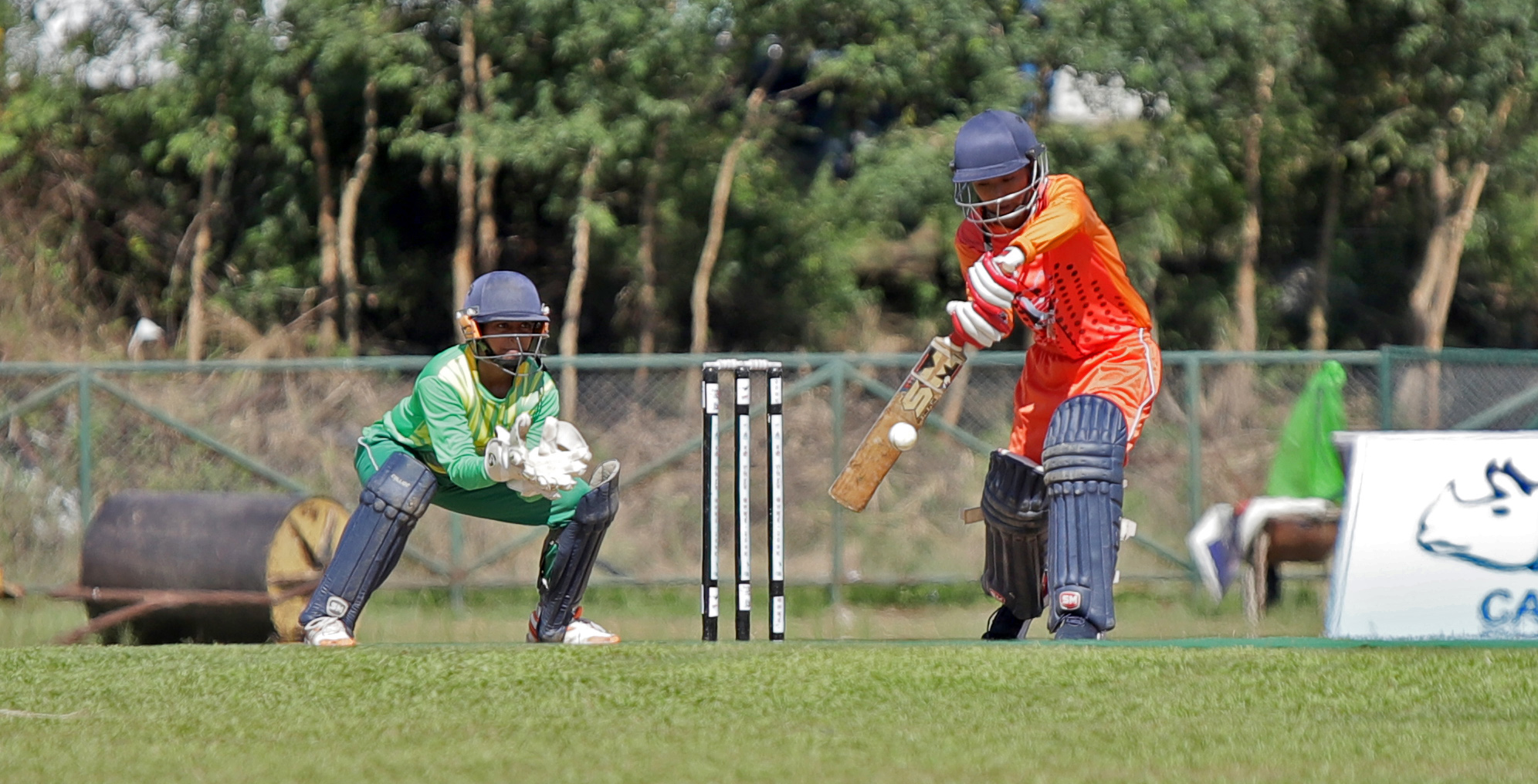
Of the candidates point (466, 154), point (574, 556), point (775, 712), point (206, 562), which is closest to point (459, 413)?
point (574, 556)

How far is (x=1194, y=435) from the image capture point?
1071 centimetres

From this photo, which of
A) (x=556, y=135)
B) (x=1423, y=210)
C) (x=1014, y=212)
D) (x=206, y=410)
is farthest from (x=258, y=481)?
(x=1423, y=210)

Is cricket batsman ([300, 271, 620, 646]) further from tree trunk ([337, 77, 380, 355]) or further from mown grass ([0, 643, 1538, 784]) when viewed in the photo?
tree trunk ([337, 77, 380, 355])

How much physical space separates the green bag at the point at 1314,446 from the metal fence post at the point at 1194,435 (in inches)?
33.5

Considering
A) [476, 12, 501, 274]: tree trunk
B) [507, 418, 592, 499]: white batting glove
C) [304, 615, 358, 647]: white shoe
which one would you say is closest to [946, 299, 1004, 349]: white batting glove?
[507, 418, 592, 499]: white batting glove

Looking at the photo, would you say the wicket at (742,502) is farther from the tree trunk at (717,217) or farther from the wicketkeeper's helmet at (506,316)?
the tree trunk at (717,217)

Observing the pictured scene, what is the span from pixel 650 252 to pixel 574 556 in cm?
1049

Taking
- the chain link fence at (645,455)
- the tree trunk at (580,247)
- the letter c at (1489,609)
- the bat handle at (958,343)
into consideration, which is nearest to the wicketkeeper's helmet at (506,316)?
the bat handle at (958,343)

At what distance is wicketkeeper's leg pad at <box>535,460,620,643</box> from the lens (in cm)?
652

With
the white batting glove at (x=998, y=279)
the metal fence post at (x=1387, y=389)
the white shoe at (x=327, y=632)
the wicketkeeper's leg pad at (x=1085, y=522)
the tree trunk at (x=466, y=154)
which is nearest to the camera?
the white batting glove at (x=998, y=279)

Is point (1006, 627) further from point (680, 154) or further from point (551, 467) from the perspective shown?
point (680, 154)

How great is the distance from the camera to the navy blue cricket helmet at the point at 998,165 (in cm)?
594

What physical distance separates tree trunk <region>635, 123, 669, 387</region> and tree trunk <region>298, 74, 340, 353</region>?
2.95 m

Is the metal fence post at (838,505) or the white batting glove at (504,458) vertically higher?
the white batting glove at (504,458)
